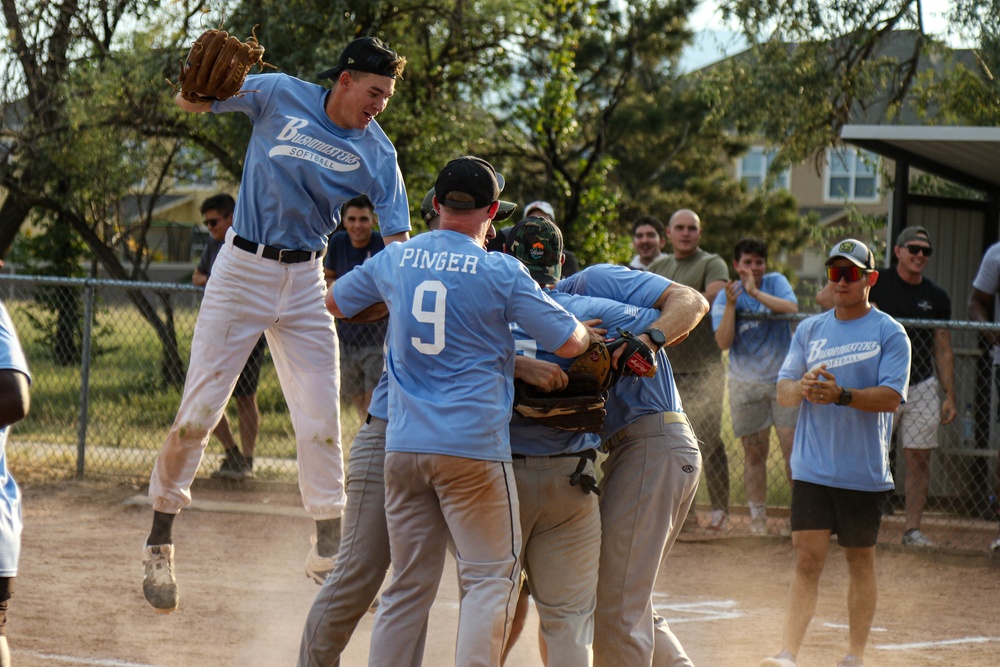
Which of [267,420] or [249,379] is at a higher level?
[249,379]

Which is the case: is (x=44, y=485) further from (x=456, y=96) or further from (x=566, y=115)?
(x=566, y=115)

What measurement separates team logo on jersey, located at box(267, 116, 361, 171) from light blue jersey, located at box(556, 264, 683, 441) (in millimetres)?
1315

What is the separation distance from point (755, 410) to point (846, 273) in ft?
10.9

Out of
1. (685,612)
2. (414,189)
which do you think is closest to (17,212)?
(414,189)

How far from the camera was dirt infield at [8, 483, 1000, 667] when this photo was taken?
6.18 m

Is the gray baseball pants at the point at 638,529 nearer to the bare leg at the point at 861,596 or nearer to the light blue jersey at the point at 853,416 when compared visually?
the light blue jersey at the point at 853,416

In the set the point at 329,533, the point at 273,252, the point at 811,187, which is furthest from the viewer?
the point at 811,187

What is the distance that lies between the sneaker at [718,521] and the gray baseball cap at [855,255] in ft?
12.3

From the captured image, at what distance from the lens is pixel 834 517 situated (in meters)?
5.89

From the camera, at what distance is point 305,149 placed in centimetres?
522

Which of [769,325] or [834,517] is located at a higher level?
[769,325]

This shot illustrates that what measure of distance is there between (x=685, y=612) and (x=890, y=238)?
15.2ft

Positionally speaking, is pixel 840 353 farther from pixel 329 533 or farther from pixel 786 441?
pixel 786 441

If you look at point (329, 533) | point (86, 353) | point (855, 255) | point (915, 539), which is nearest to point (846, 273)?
point (855, 255)
